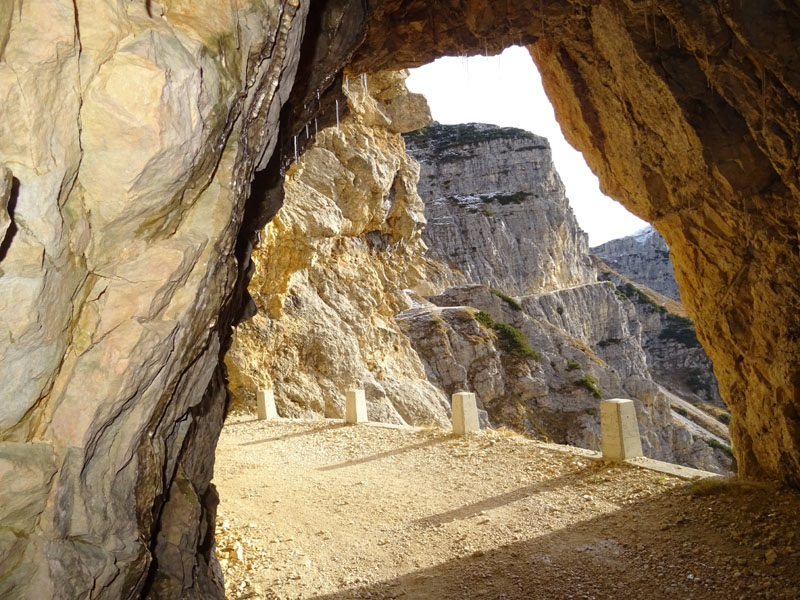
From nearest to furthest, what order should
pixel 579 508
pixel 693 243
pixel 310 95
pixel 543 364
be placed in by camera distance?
pixel 310 95
pixel 579 508
pixel 693 243
pixel 543 364

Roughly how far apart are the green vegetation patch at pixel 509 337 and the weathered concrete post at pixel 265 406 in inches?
862

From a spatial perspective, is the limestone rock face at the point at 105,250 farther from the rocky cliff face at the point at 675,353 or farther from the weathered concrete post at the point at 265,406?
the rocky cliff face at the point at 675,353

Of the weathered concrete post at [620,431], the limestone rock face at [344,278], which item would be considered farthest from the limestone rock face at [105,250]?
the limestone rock face at [344,278]

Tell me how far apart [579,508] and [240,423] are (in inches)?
428

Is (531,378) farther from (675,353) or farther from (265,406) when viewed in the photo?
(675,353)

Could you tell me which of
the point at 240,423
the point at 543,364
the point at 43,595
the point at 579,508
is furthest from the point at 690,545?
the point at 543,364

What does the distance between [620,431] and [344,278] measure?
18542mm

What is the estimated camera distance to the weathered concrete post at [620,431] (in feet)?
29.3

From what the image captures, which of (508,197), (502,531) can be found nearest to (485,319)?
(502,531)

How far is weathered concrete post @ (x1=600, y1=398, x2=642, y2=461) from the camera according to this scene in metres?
8.93

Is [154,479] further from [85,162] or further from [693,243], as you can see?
[693,243]

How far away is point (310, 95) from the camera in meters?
6.77

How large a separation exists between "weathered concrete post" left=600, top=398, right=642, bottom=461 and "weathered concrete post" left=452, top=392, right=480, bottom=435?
3.17 metres

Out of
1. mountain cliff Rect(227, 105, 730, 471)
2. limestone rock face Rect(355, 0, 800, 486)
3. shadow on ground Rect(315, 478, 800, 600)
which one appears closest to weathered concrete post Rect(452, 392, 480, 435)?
shadow on ground Rect(315, 478, 800, 600)
